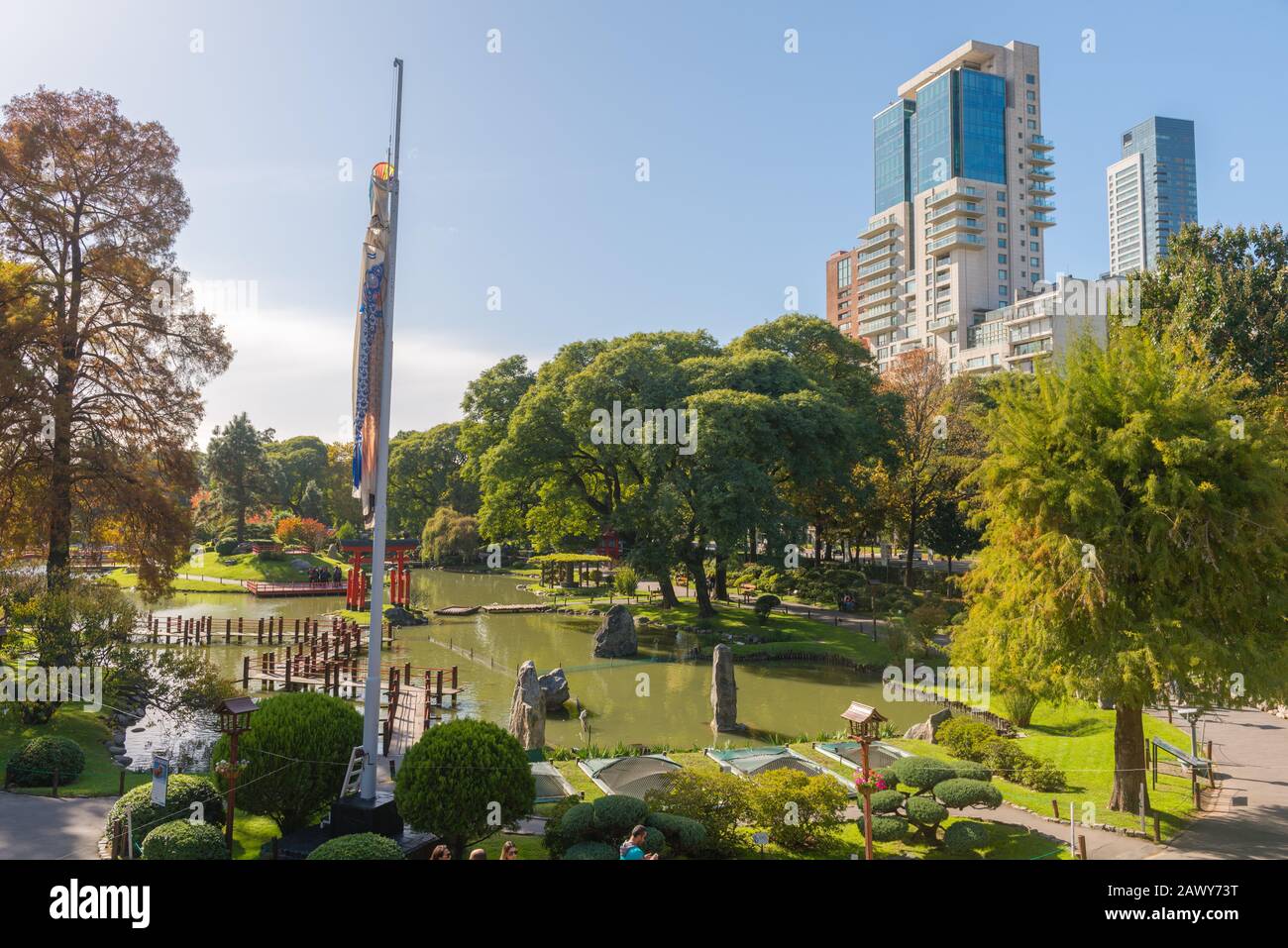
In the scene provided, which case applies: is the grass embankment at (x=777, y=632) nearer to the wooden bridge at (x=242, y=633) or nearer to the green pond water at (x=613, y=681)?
the green pond water at (x=613, y=681)

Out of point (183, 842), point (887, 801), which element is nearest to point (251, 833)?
point (183, 842)

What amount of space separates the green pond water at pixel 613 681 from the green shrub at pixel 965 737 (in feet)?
14.8

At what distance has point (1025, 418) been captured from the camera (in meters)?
14.7

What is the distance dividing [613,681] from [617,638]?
398cm

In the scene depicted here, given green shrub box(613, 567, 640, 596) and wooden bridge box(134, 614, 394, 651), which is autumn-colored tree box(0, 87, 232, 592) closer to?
wooden bridge box(134, 614, 394, 651)

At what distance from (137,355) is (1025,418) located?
75.7ft

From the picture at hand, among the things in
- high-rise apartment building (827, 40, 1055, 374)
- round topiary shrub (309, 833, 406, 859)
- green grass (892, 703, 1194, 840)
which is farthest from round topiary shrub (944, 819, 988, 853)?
high-rise apartment building (827, 40, 1055, 374)

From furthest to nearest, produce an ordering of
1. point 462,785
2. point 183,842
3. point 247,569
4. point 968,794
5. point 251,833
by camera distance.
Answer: point 247,569 → point 968,794 → point 251,833 → point 462,785 → point 183,842

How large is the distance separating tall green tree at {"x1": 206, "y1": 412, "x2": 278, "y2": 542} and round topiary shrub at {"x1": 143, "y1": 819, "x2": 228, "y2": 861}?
65.8m

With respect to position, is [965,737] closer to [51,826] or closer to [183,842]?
[183,842]

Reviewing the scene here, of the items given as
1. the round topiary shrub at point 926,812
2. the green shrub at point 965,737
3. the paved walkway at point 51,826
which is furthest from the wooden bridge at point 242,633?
the round topiary shrub at point 926,812

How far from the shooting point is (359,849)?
10062mm
